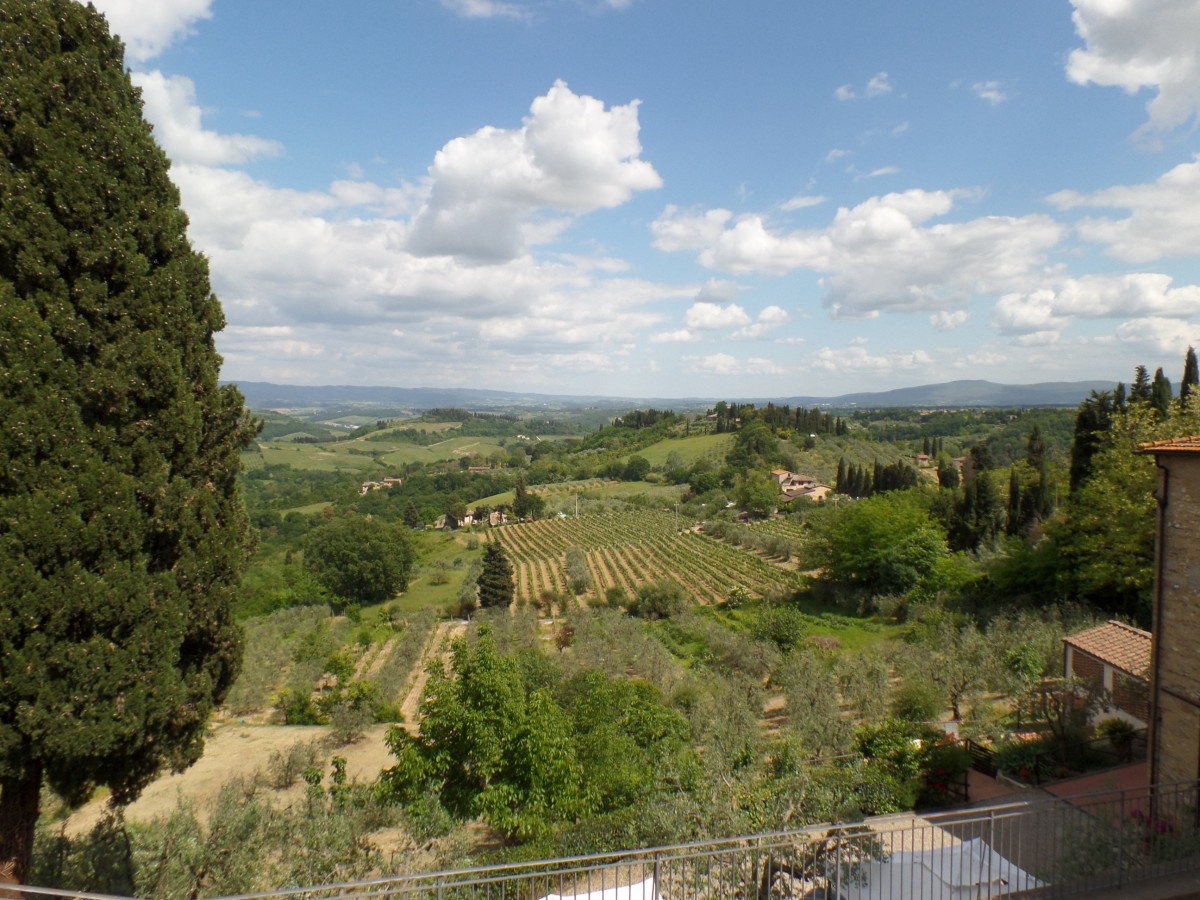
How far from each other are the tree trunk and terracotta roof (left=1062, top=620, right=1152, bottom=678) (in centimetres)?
1611

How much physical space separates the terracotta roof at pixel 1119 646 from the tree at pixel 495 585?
29.6m

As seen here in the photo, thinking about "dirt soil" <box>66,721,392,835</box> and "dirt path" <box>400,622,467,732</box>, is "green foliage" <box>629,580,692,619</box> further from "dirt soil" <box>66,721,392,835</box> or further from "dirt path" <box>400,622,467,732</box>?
"dirt soil" <box>66,721,392,835</box>

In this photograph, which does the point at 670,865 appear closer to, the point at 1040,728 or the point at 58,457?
the point at 58,457

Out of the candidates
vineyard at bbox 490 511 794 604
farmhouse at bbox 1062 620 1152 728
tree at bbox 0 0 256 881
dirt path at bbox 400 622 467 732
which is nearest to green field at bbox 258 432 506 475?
vineyard at bbox 490 511 794 604

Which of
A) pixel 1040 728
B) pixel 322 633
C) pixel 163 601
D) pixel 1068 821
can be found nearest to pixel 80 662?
pixel 163 601

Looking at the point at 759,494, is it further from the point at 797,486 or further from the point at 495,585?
the point at 495,585

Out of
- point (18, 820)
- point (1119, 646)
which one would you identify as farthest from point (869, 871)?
point (1119, 646)

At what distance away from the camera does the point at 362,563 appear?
49.9 meters

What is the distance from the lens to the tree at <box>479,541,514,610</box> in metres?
38.7

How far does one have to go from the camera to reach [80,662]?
5.17 meters

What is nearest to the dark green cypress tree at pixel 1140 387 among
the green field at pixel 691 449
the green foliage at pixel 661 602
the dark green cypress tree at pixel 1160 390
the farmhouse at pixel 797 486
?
the dark green cypress tree at pixel 1160 390

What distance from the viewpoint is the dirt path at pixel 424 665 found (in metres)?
20.8

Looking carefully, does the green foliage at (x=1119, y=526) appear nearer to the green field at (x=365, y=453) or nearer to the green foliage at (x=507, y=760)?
the green foliage at (x=507, y=760)

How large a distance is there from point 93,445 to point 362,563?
4752 centimetres
